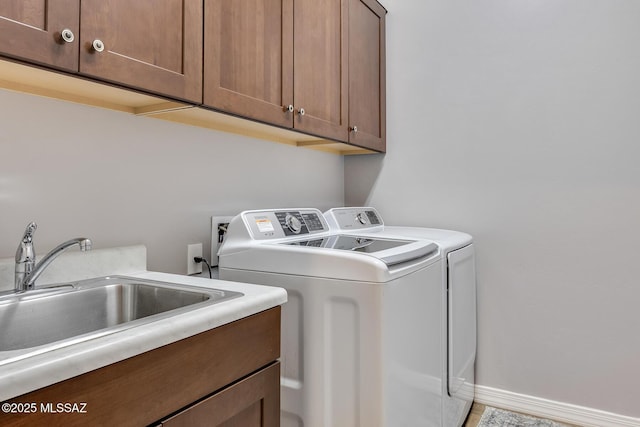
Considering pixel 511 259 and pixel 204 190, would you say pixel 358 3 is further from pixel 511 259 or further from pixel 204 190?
pixel 511 259

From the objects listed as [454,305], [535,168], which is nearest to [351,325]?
[454,305]

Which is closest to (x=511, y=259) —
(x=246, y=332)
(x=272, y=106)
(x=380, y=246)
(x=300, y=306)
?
(x=380, y=246)

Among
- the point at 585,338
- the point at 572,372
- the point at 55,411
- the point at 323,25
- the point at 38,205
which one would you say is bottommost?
the point at 572,372

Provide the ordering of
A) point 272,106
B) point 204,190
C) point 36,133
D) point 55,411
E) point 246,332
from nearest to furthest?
point 55,411
point 246,332
point 36,133
point 272,106
point 204,190

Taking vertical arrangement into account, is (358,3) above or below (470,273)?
above

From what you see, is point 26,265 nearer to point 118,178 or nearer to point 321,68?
point 118,178

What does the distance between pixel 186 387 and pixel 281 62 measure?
119 cm

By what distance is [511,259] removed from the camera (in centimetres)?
217

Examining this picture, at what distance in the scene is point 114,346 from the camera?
2.18 feet

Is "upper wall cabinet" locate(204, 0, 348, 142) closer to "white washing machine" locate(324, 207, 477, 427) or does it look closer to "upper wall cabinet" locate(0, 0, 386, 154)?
"upper wall cabinet" locate(0, 0, 386, 154)

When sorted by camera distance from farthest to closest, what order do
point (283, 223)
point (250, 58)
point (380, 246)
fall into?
point (283, 223) < point (380, 246) < point (250, 58)

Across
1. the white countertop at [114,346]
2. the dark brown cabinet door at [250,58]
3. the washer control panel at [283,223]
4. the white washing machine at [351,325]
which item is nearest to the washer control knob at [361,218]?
the washer control panel at [283,223]

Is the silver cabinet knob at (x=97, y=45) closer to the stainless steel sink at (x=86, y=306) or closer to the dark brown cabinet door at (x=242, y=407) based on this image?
the stainless steel sink at (x=86, y=306)

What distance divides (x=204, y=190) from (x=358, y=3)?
130 centimetres
